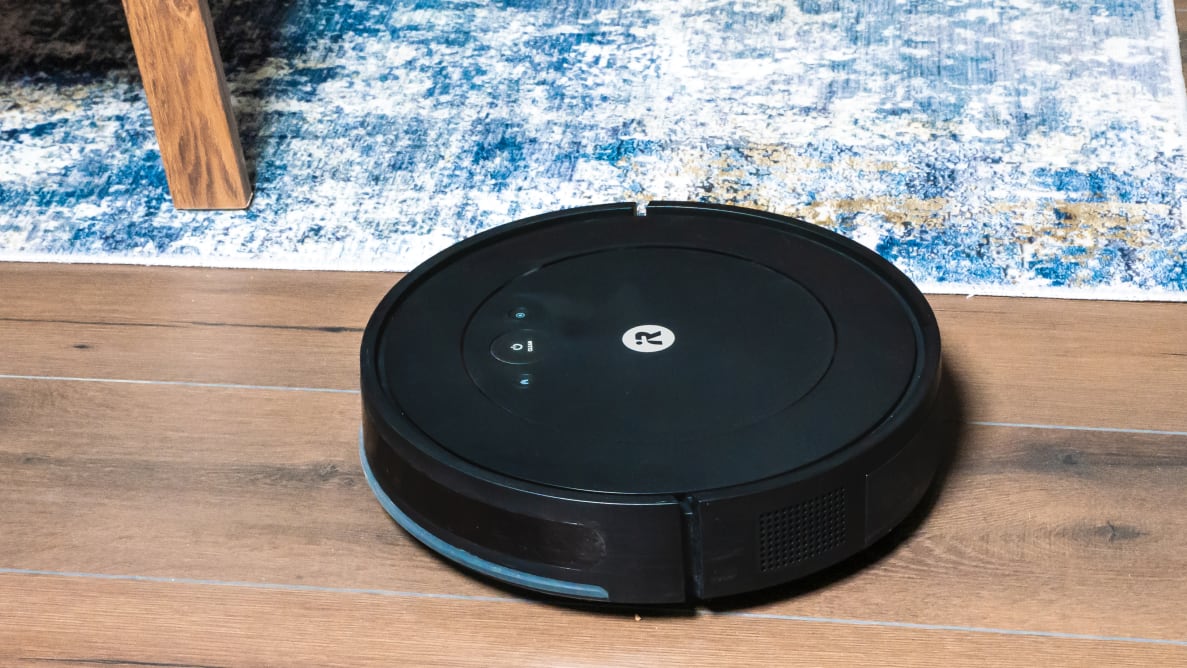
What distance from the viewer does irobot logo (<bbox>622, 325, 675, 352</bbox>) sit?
111 cm

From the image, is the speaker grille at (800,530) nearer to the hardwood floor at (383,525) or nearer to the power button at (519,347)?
the hardwood floor at (383,525)

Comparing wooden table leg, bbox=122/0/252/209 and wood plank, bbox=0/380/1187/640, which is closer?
wood plank, bbox=0/380/1187/640

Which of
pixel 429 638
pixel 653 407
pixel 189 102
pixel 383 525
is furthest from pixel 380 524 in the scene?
pixel 189 102

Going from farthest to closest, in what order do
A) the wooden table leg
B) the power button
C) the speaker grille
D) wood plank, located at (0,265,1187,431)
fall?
the wooden table leg
wood plank, located at (0,265,1187,431)
the power button
the speaker grille

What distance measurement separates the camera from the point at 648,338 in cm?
112

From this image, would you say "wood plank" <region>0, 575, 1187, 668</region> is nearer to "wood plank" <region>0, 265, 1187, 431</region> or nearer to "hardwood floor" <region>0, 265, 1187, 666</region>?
"hardwood floor" <region>0, 265, 1187, 666</region>

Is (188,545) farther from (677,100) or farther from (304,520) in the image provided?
(677,100)

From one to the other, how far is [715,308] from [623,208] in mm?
197

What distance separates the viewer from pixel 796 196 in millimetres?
1577

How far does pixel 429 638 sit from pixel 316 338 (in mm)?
490

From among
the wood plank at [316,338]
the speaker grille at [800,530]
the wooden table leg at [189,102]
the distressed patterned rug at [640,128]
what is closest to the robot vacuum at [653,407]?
the speaker grille at [800,530]

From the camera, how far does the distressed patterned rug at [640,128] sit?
1532 mm

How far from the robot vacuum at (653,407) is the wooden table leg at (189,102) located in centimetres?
49

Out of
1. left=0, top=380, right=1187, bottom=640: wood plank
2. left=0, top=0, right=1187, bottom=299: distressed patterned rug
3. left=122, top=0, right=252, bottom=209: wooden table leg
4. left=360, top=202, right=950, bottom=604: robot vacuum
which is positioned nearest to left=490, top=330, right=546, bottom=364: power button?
left=360, top=202, right=950, bottom=604: robot vacuum
